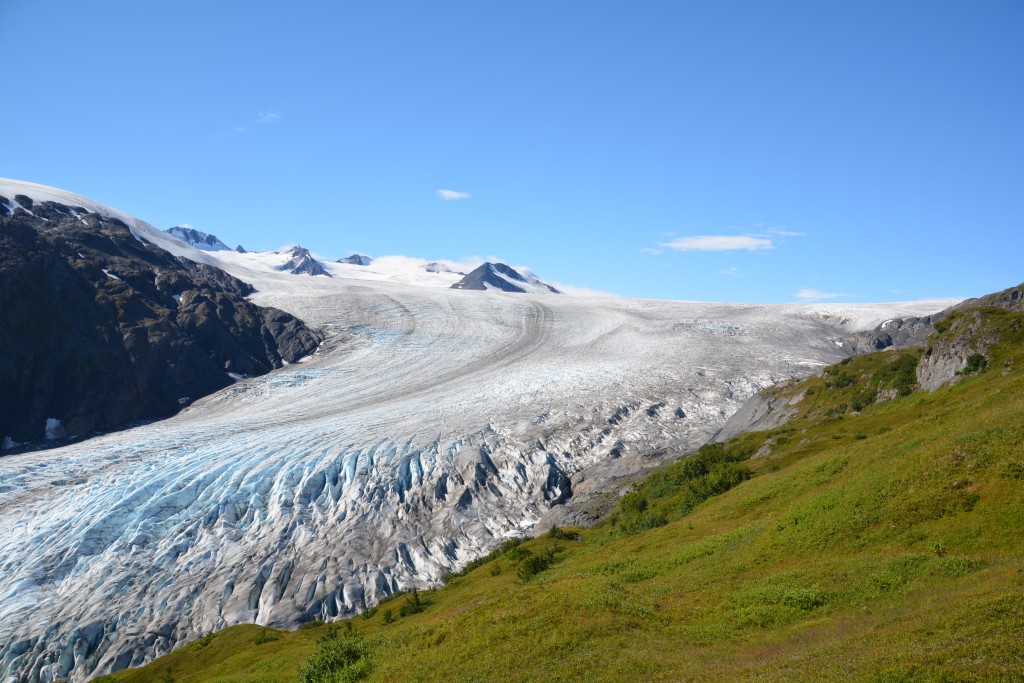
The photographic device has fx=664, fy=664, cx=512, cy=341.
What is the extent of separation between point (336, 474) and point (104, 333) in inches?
1421

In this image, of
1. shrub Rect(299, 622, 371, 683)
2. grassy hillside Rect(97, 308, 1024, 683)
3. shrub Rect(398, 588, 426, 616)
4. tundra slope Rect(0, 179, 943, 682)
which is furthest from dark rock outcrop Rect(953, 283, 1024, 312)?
shrub Rect(299, 622, 371, 683)

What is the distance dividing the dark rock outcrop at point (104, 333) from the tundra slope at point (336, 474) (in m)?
5.24

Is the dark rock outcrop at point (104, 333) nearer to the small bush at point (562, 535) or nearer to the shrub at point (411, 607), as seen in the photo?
the shrub at point (411, 607)

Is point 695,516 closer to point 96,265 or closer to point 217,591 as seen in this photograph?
point 217,591

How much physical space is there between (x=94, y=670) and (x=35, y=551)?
948 centimetres

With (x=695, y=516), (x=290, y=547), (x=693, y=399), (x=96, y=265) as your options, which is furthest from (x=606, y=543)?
(x=96, y=265)

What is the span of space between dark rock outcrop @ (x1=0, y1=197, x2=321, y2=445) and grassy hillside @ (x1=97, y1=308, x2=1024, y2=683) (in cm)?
4391

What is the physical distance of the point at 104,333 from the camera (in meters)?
65.9

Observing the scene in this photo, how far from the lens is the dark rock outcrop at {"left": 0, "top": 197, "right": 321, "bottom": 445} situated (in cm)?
5950

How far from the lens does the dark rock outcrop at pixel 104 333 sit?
5950 centimetres

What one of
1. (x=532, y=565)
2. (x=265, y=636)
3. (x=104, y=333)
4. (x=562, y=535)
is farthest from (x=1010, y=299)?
(x=104, y=333)

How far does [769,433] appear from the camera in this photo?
41031mm

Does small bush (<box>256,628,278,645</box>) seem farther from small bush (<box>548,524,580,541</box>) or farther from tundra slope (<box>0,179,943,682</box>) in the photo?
small bush (<box>548,524,580,541</box>)

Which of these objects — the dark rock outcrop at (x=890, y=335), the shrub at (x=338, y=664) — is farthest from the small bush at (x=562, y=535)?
the dark rock outcrop at (x=890, y=335)
